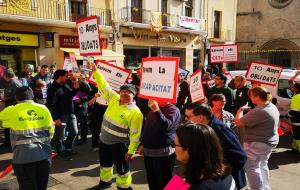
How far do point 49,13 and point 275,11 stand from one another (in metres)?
23.6

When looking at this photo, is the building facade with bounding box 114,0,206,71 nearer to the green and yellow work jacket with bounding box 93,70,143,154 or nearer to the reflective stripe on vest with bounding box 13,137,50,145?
the green and yellow work jacket with bounding box 93,70,143,154

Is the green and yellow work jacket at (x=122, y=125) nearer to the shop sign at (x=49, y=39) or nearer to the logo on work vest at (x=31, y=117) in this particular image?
the logo on work vest at (x=31, y=117)

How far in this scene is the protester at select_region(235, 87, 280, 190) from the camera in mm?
4262

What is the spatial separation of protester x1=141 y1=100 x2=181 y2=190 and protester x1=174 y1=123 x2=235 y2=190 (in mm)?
1820

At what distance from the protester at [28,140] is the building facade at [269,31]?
28.1 m

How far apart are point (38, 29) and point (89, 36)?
1141 centimetres

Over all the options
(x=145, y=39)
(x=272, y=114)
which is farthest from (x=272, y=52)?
(x=272, y=114)

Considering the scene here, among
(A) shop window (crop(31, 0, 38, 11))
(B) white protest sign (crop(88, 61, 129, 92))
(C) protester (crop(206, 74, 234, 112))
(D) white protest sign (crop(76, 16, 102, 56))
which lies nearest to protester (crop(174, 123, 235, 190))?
(D) white protest sign (crop(76, 16, 102, 56))

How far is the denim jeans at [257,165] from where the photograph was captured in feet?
14.1

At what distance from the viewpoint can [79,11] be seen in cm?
1761

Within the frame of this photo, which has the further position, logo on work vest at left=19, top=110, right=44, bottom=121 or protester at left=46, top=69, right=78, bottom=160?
protester at left=46, top=69, right=78, bottom=160

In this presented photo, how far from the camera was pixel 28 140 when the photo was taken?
3.71m

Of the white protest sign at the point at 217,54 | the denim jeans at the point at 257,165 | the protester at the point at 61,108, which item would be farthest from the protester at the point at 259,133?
the white protest sign at the point at 217,54

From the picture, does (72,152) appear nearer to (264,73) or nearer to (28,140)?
(28,140)
